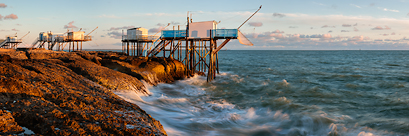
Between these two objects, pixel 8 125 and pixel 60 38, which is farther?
pixel 60 38

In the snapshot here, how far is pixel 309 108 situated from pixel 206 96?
290 inches

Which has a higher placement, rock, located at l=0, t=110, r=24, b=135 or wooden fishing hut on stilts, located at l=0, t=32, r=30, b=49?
wooden fishing hut on stilts, located at l=0, t=32, r=30, b=49

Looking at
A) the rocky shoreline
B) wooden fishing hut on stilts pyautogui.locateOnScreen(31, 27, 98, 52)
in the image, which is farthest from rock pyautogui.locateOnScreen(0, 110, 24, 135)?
wooden fishing hut on stilts pyautogui.locateOnScreen(31, 27, 98, 52)

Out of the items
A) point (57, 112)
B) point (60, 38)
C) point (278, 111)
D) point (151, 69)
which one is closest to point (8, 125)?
point (57, 112)

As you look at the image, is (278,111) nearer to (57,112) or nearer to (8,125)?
(57,112)

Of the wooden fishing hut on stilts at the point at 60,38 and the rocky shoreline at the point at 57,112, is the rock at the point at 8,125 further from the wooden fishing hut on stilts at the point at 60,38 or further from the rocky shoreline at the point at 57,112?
the wooden fishing hut on stilts at the point at 60,38

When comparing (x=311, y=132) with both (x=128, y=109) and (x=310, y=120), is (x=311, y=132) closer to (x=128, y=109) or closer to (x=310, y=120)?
(x=310, y=120)

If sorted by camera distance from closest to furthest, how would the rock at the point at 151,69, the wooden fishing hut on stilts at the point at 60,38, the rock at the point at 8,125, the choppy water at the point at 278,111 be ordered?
the rock at the point at 8,125 < the choppy water at the point at 278,111 < the rock at the point at 151,69 < the wooden fishing hut on stilts at the point at 60,38

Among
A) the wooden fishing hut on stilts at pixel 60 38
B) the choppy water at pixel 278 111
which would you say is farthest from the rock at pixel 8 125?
the wooden fishing hut on stilts at pixel 60 38

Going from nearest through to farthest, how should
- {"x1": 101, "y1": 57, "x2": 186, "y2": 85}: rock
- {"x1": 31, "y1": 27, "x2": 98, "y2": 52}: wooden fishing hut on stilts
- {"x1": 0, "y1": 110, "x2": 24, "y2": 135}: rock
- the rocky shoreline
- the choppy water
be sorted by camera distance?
1. {"x1": 0, "y1": 110, "x2": 24, "y2": 135}: rock
2. the rocky shoreline
3. the choppy water
4. {"x1": 101, "y1": 57, "x2": 186, "y2": 85}: rock
5. {"x1": 31, "y1": 27, "x2": 98, "y2": 52}: wooden fishing hut on stilts

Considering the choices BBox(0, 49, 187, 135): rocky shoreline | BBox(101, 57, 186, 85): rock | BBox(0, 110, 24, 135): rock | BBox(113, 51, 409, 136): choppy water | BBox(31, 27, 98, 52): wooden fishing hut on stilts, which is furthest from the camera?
BBox(31, 27, 98, 52): wooden fishing hut on stilts

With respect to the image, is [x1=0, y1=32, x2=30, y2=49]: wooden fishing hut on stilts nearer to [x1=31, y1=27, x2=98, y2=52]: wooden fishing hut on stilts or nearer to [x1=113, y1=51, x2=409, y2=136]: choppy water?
[x1=31, y1=27, x2=98, y2=52]: wooden fishing hut on stilts

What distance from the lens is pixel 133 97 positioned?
1373cm

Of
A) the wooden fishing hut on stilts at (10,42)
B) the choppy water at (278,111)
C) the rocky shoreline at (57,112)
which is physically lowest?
the choppy water at (278,111)
